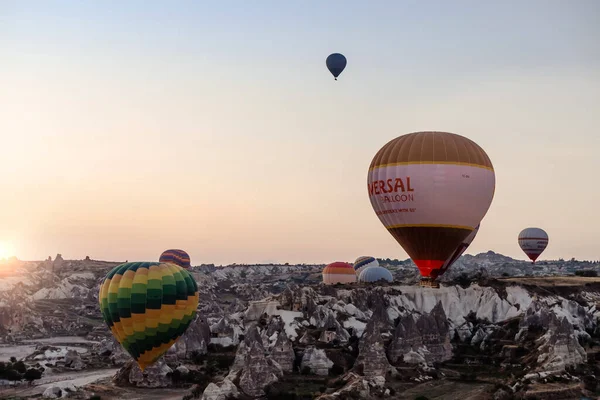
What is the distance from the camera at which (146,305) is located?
179 ft

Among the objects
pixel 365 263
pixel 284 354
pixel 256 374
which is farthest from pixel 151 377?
pixel 365 263

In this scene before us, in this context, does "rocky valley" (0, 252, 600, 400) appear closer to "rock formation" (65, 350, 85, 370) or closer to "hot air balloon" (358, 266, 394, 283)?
"rock formation" (65, 350, 85, 370)

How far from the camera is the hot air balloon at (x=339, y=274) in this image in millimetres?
113062

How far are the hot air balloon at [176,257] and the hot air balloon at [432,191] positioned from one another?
301 ft

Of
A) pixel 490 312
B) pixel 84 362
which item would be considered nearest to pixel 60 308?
pixel 84 362

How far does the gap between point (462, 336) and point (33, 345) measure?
57.0 meters

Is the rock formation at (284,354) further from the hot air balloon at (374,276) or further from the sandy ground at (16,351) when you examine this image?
the hot air balloon at (374,276)

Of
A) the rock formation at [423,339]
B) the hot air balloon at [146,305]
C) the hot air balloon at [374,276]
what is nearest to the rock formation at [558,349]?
the rock formation at [423,339]

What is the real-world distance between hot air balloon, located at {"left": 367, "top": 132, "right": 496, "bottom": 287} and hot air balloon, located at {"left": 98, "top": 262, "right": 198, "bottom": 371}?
1961 cm

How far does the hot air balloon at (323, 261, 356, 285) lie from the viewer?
113m

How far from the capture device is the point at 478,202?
64812 mm

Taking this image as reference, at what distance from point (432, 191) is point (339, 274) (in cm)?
5178

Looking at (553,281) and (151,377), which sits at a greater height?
(553,281)

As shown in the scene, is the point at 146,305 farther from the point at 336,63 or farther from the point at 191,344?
the point at 336,63
